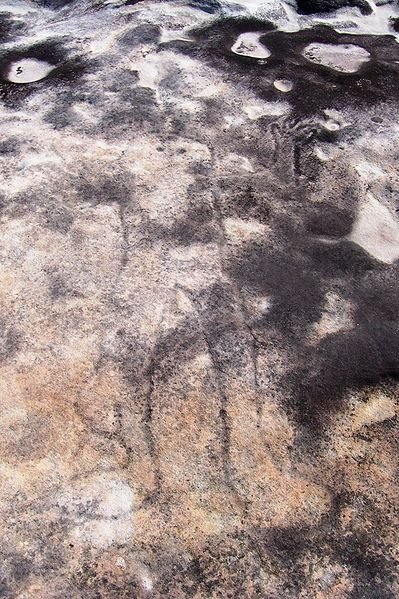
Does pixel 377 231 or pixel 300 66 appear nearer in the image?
pixel 377 231

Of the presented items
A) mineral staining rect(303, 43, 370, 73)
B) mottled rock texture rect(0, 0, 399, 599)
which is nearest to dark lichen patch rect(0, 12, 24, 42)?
mottled rock texture rect(0, 0, 399, 599)

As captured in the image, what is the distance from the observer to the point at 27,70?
4086 mm

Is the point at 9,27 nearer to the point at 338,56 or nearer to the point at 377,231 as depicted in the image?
the point at 338,56

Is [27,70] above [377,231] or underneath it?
above

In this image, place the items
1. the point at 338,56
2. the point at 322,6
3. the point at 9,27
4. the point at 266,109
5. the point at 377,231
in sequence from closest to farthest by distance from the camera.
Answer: the point at 377,231
the point at 266,109
the point at 338,56
the point at 9,27
the point at 322,6

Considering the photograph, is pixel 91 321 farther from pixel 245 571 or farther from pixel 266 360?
pixel 245 571

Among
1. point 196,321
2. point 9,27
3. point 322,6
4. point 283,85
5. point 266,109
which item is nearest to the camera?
point 196,321

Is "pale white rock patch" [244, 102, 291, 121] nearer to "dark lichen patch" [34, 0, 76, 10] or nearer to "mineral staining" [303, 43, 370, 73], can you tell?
"mineral staining" [303, 43, 370, 73]

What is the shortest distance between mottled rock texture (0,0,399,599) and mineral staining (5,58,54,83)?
0.02m

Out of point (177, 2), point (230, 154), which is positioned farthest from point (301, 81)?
point (177, 2)

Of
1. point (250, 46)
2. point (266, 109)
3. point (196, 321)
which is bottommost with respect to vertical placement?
point (196, 321)

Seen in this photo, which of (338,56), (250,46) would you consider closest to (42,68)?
(250,46)

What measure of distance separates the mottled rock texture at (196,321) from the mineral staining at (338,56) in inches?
2.0

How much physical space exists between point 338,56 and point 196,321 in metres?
2.80
